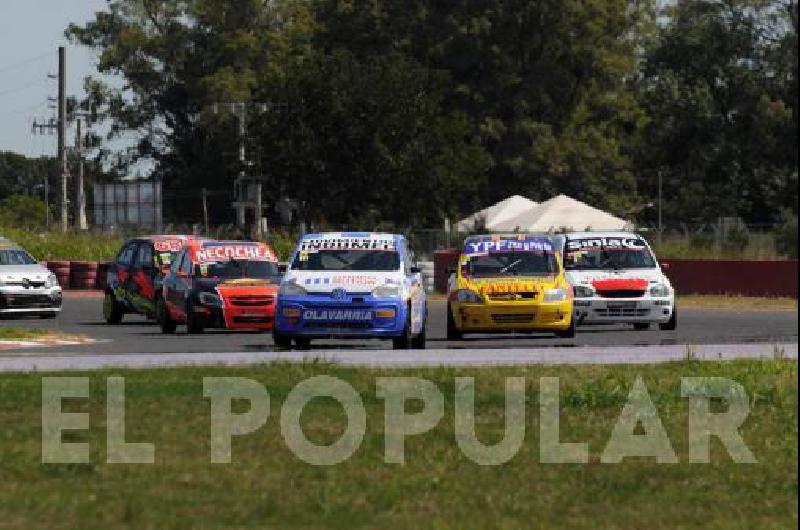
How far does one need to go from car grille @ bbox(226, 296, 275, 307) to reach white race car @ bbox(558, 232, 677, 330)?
15.0ft

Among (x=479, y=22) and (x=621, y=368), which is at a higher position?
(x=479, y=22)

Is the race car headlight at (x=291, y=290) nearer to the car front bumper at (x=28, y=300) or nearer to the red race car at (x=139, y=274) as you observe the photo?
the red race car at (x=139, y=274)

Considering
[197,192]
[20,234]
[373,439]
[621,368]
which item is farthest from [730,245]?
[197,192]

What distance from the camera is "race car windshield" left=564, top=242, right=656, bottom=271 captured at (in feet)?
95.4

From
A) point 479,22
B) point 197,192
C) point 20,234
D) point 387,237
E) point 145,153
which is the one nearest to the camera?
point 387,237

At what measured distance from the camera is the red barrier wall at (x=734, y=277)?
4359cm

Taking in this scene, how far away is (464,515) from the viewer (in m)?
11.6

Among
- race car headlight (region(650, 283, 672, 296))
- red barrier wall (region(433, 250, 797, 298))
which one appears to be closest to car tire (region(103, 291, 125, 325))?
race car headlight (region(650, 283, 672, 296))

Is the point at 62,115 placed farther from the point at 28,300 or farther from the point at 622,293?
the point at 622,293

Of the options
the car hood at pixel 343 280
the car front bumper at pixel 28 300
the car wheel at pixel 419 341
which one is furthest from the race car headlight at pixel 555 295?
the car front bumper at pixel 28 300

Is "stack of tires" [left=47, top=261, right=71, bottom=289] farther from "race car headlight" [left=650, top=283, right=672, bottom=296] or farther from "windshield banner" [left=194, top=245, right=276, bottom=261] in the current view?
"race car headlight" [left=650, top=283, right=672, bottom=296]

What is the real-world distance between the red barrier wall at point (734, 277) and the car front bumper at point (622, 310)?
14.3 metres

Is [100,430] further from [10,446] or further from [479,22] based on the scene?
[479,22]

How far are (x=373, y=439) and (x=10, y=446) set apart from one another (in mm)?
2647
